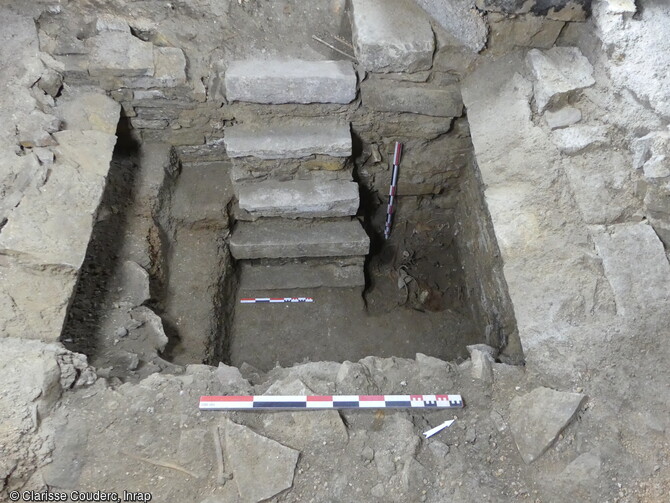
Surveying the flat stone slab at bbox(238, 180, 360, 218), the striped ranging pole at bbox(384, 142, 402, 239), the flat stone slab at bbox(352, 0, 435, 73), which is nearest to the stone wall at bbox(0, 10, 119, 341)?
the flat stone slab at bbox(238, 180, 360, 218)

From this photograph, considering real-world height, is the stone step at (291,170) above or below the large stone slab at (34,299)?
above

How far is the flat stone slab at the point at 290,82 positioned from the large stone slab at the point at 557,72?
1.12 metres

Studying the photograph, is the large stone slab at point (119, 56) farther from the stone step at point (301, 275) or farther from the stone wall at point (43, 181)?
the stone step at point (301, 275)

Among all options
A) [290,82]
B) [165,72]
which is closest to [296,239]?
[290,82]

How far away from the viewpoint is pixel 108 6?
307cm

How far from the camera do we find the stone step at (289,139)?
3098mm

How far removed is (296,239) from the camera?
136 inches

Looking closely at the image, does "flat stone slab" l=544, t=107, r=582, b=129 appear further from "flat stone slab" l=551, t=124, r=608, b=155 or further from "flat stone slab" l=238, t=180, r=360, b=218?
"flat stone slab" l=238, t=180, r=360, b=218

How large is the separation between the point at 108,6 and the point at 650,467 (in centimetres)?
389

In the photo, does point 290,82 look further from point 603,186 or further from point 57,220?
point 603,186

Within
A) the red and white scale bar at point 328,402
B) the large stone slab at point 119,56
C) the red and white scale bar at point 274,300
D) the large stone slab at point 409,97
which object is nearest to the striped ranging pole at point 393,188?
the large stone slab at point 409,97

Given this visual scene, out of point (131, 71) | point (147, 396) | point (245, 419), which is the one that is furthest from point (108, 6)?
point (245, 419)

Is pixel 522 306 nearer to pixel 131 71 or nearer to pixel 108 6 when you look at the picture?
pixel 131 71

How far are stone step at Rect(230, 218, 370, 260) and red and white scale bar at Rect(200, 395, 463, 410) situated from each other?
1.60m
